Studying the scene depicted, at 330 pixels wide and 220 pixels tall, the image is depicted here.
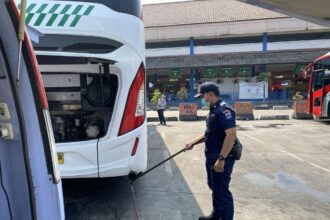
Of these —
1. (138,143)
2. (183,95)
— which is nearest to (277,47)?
(183,95)

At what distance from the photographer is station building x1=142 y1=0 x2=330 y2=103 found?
90.4 feet

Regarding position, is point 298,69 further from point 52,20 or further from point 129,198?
point 52,20

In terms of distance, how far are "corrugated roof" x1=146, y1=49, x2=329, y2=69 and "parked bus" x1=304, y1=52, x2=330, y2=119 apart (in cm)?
1359

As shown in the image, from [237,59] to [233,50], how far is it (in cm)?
160

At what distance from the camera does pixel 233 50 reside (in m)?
28.8

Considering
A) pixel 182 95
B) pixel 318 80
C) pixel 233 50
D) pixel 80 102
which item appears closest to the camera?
pixel 80 102

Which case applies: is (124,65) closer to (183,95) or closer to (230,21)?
(183,95)

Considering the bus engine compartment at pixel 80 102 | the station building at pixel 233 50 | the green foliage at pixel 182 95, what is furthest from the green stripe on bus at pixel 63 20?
the green foliage at pixel 182 95

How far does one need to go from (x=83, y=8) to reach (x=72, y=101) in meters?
1.14

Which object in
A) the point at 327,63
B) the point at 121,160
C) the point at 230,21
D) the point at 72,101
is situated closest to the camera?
the point at 121,160

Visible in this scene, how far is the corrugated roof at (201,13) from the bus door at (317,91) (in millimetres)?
16095

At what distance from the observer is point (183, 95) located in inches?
1126

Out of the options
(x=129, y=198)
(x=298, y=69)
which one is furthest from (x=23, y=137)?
(x=298, y=69)

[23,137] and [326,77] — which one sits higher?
[326,77]
